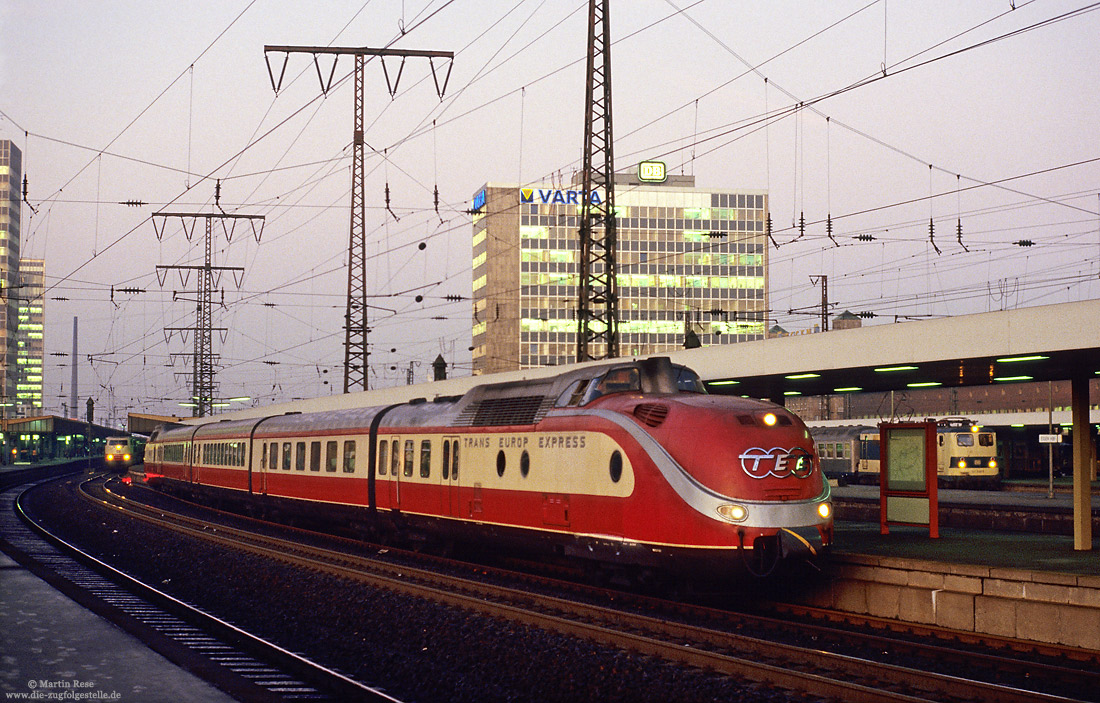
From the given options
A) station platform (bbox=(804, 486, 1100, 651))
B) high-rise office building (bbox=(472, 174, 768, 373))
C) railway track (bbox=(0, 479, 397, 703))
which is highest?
high-rise office building (bbox=(472, 174, 768, 373))

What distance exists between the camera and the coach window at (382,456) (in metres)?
25.9

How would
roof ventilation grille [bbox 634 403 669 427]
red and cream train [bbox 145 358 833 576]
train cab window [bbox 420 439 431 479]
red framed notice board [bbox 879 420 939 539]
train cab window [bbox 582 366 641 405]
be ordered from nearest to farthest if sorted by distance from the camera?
red and cream train [bbox 145 358 833 576]
roof ventilation grille [bbox 634 403 669 427]
train cab window [bbox 582 366 641 405]
red framed notice board [bbox 879 420 939 539]
train cab window [bbox 420 439 431 479]

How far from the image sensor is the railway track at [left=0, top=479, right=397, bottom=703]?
11562 mm

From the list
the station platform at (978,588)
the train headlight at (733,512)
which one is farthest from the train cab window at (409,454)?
the train headlight at (733,512)

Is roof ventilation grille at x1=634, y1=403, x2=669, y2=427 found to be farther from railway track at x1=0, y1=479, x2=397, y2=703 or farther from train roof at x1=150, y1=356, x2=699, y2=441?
railway track at x1=0, y1=479, x2=397, y2=703

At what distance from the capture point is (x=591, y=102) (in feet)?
95.2

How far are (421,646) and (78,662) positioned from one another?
4214mm

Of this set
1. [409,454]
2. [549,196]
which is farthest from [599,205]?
[549,196]

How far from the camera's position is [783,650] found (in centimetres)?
1298

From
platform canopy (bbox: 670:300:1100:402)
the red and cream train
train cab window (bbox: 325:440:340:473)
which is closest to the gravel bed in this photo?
the red and cream train

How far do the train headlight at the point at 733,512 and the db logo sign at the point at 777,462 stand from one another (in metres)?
0.53

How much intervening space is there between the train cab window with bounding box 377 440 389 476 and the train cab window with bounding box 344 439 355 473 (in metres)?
1.80

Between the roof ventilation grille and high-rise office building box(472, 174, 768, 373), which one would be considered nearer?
the roof ventilation grille

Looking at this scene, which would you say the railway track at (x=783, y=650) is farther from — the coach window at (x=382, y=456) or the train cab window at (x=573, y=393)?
the coach window at (x=382, y=456)
